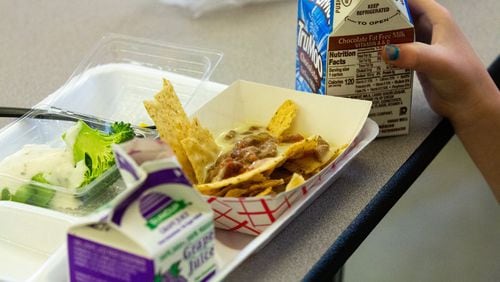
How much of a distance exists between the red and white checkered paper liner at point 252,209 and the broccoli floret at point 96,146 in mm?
163

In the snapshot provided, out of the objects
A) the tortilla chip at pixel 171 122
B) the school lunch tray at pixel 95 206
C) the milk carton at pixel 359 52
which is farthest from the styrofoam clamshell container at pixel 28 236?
the milk carton at pixel 359 52

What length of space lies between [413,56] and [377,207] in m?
0.21

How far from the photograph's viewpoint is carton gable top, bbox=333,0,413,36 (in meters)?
0.88

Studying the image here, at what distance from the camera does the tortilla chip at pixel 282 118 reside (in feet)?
2.95

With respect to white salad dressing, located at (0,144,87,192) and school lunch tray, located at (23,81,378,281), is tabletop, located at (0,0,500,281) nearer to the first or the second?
school lunch tray, located at (23,81,378,281)

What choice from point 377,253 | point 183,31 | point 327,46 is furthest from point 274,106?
point 377,253

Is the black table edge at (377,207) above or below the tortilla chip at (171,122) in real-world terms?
below

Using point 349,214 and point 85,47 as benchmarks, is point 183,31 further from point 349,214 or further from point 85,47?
point 349,214

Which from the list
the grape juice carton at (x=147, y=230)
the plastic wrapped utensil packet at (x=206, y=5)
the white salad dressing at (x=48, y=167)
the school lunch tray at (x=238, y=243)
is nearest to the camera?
the grape juice carton at (x=147, y=230)

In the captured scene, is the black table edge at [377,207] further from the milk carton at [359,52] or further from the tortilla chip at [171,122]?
the tortilla chip at [171,122]

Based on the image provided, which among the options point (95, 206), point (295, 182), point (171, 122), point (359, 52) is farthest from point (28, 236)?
point (359, 52)

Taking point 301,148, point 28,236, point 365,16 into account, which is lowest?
point 28,236

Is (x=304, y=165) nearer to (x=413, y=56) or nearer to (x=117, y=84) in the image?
(x=413, y=56)

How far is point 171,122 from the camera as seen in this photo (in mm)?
814
